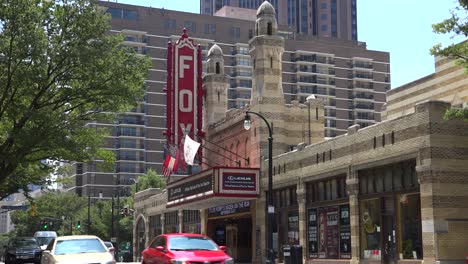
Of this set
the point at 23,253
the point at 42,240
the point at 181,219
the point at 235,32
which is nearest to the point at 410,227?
the point at 23,253

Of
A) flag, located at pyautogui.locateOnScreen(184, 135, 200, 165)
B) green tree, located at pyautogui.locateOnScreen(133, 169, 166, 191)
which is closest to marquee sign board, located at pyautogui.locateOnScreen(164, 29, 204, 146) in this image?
flag, located at pyautogui.locateOnScreen(184, 135, 200, 165)

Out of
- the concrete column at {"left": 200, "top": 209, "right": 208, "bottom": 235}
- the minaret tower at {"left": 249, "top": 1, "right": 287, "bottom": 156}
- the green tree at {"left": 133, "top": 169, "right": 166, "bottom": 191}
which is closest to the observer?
the minaret tower at {"left": 249, "top": 1, "right": 287, "bottom": 156}

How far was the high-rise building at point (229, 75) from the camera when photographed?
137 metres

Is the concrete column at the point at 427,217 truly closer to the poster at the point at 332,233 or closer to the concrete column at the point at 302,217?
the poster at the point at 332,233

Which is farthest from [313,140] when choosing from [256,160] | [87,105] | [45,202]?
[45,202]

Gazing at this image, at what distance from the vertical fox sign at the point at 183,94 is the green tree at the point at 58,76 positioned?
12.2 meters

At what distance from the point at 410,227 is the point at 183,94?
23942 millimetres

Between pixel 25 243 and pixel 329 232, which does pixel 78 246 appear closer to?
pixel 329 232

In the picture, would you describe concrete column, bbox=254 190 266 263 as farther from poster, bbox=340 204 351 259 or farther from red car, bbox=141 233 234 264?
red car, bbox=141 233 234 264

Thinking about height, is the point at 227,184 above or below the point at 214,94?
below

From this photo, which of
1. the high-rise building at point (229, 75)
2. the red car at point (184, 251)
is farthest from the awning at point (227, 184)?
the high-rise building at point (229, 75)

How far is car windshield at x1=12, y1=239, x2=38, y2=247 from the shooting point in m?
36.3

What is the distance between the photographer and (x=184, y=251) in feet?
58.4

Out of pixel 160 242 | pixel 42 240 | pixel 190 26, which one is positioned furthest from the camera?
pixel 190 26
